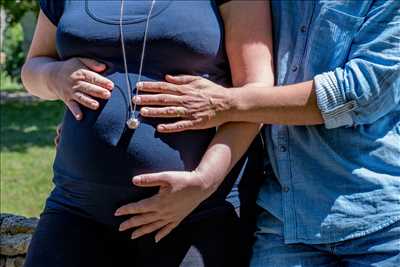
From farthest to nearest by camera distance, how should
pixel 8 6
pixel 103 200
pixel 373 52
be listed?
1. pixel 8 6
2. pixel 103 200
3. pixel 373 52

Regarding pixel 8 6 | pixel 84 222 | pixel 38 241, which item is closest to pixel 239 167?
pixel 84 222

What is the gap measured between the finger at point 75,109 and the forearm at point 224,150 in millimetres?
429

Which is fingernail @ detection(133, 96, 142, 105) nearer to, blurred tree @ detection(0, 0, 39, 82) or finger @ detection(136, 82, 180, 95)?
finger @ detection(136, 82, 180, 95)

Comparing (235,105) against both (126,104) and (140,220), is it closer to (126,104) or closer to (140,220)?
(126,104)

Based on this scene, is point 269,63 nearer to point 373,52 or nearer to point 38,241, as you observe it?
point 373,52

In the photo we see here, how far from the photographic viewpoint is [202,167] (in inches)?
88.4

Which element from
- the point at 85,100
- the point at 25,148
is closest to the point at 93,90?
the point at 85,100

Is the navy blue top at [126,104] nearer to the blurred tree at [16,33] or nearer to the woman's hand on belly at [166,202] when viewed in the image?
the woman's hand on belly at [166,202]

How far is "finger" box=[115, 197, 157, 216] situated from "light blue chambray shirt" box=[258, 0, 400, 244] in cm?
40

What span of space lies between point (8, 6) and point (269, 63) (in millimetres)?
14036

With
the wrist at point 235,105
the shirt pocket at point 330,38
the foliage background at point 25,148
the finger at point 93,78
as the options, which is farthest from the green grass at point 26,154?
the shirt pocket at point 330,38

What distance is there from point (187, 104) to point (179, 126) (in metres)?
0.08

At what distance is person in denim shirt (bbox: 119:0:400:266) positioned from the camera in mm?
2168

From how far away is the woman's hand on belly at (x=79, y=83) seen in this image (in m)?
2.32
